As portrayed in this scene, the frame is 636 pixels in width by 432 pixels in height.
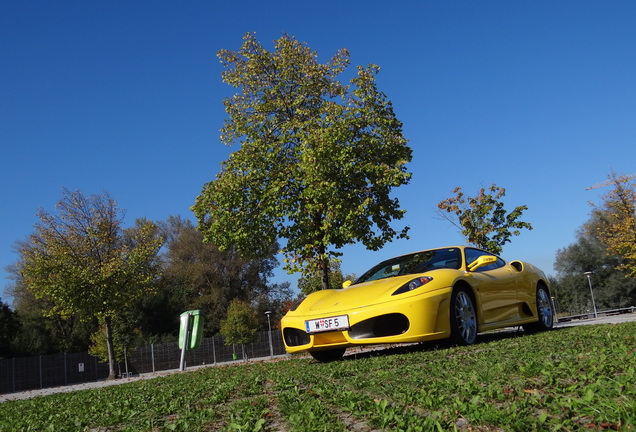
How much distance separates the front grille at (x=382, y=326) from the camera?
20.3 ft

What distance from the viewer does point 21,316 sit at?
43.8 meters

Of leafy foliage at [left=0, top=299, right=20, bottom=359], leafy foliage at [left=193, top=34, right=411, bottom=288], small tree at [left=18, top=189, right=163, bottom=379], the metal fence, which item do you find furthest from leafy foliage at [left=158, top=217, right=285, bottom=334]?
leafy foliage at [left=193, top=34, right=411, bottom=288]

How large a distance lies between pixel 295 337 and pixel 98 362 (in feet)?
111

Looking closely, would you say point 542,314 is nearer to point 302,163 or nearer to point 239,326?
point 302,163

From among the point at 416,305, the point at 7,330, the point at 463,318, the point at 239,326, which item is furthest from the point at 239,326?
the point at 416,305

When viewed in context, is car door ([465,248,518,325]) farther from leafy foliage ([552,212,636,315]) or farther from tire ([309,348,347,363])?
leafy foliage ([552,212,636,315])

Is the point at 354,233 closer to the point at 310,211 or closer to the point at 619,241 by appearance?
the point at 310,211

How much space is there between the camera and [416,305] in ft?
20.1

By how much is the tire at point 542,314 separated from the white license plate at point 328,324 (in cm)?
393

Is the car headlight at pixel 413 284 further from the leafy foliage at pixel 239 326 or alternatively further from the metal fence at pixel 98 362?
the leafy foliage at pixel 239 326

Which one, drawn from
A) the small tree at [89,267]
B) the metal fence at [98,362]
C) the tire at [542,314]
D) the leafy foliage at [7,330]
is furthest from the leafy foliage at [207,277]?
the tire at [542,314]

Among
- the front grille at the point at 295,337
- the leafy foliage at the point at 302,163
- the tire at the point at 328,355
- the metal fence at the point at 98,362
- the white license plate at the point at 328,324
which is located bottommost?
the metal fence at the point at 98,362

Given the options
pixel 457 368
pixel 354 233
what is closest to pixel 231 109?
pixel 354 233

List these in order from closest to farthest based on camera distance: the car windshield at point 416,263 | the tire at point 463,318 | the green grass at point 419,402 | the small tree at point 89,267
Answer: the green grass at point 419,402 → the tire at point 463,318 → the car windshield at point 416,263 → the small tree at point 89,267
